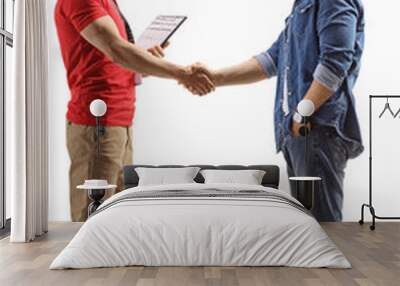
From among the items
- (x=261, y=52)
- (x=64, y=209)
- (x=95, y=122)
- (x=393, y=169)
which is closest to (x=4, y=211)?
(x=64, y=209)

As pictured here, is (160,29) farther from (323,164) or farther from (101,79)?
(323,164)

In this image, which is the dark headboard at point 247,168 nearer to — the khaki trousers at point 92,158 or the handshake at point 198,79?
the khaki trousers at point 92,158

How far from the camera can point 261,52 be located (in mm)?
6707

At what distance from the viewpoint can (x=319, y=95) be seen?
21.2 feet

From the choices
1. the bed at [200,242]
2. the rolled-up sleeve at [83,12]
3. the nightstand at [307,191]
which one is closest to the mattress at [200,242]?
the bed at [200,242]

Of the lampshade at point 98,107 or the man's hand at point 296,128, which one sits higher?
the lampshade at point 98,107

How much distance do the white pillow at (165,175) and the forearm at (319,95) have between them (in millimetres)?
1503

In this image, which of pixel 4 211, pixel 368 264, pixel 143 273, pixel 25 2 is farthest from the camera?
pixel 4 211

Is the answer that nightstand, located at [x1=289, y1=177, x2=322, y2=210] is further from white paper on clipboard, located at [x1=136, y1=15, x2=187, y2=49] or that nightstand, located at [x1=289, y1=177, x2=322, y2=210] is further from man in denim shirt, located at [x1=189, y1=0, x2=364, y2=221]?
white paper on clipboard, located at [x1=136, y1=15, x2=187, y2=49]

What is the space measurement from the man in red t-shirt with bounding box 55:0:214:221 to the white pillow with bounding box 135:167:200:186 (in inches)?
14.2

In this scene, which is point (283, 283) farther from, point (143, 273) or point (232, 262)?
point (143, 273)

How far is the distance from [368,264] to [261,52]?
10.2ft

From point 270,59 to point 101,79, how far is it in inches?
75.2

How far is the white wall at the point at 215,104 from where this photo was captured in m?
6.64
